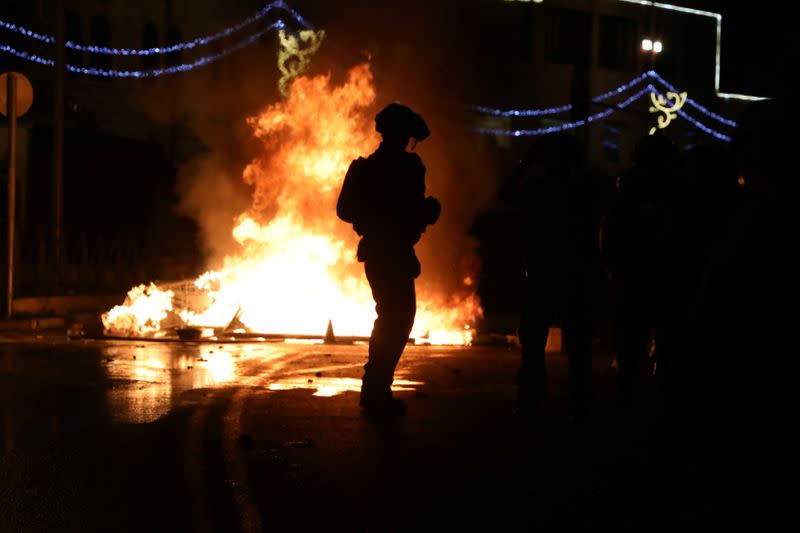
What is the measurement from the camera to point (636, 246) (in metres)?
7.88

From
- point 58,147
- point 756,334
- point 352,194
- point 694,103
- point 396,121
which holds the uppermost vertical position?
point 694,103

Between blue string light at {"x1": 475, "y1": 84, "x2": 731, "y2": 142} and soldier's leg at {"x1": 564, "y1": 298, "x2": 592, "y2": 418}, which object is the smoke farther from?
soldier's leg at {"x1": 564, "y1": 298, "x2": 592, "y2": 418}

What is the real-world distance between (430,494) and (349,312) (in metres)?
13.0

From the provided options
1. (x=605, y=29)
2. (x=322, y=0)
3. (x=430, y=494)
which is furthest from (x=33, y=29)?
(x=430, y=494)

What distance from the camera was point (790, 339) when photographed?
3.11 metres

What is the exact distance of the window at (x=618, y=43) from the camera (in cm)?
4109

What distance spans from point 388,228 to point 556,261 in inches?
46.6

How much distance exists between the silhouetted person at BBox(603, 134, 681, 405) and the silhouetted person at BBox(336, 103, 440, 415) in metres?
1.34

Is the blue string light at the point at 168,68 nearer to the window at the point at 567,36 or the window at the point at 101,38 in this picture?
the window at the point at 101,38

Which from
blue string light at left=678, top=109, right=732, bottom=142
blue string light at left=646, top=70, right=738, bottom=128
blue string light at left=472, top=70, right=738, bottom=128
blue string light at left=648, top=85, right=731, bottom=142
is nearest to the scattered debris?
blue string light at left=472, top=70, right=738, bottom=128

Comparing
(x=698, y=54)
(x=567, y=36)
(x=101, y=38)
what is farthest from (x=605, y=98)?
(x=101, y=38)

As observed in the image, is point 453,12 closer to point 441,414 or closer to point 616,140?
point 616,140

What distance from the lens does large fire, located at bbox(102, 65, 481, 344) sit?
668 inches

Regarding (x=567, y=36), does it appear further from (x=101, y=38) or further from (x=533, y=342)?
(x=533, y=342)
